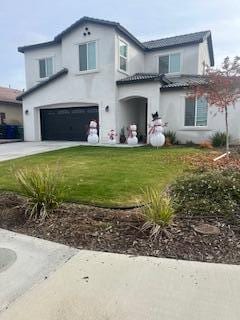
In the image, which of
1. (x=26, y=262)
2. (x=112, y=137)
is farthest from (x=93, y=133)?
(x=26, y=262)

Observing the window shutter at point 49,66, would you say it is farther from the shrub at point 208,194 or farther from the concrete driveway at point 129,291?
the concrete driveway at point 129,291

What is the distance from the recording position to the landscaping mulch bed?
3.65m

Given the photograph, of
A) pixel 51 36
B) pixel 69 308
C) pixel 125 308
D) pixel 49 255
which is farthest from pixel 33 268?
pixel 51 36

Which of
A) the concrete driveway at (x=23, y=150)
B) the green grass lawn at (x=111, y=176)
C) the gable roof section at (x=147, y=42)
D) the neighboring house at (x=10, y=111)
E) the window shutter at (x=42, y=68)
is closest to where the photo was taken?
the green grass lawn at (x=111, y=176)

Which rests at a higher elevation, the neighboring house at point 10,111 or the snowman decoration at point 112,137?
the neighboring house at point 10,111

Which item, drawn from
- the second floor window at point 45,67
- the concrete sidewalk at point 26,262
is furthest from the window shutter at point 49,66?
the concrete sidewalk at point 26,262

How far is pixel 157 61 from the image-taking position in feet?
64.5

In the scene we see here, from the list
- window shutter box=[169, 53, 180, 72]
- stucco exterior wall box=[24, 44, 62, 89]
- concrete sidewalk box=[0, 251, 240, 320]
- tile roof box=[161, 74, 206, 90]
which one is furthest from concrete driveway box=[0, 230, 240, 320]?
stucco exterior wall box=[24, 44, 62, 89]

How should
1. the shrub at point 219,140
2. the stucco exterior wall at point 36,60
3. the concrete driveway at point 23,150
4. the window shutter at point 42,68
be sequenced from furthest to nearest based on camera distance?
1. the window shutter at point 42,68
2. the stucco exterior wall at point 36,60
3. the shrub at point 219,140
4. the concrete driveway at point 23,150

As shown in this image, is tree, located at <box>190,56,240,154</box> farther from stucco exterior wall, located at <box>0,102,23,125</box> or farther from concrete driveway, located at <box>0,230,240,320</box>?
stucco exterior wall, located at <box>0,102,23,125</box>

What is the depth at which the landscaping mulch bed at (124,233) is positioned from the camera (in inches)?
144

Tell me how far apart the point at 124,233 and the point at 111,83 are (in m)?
13.6

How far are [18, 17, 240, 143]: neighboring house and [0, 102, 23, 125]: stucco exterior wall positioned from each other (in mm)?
4481

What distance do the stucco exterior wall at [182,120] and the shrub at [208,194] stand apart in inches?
377
